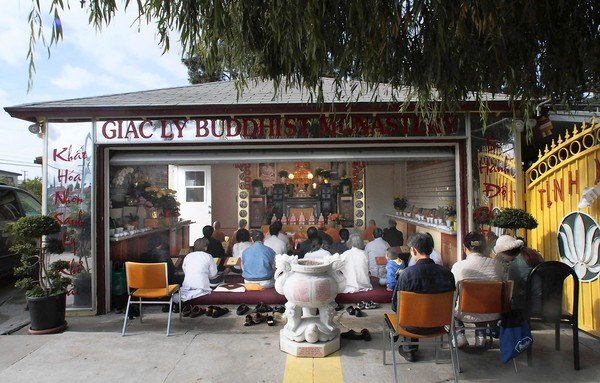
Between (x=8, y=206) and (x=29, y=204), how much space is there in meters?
1.07

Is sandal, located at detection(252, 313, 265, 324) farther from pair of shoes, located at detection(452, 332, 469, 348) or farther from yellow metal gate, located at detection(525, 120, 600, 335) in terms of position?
yellow metal gate, located at detection(525, 120, 600, 335)

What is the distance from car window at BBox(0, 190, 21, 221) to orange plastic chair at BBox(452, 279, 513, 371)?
28.9 feet

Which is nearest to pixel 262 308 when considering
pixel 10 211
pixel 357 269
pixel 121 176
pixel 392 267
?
pixel 357 269

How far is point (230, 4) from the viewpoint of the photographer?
3.29m

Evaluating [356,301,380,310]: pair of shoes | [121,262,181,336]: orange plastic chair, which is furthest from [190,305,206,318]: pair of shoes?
[356,301,380,310]: pair of shoes

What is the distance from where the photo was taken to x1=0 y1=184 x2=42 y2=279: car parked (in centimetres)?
789

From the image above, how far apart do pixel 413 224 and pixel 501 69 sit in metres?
6.28

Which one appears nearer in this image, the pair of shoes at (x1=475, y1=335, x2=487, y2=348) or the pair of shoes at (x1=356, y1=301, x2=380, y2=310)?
the pair of shoes at (x1=475, y1=335, x2=487, y2=348)

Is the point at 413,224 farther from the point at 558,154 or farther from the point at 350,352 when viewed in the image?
the point at 350,352

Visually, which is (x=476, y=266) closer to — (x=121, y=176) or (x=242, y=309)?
(x=242, y=309)

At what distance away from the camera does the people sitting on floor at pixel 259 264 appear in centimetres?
618

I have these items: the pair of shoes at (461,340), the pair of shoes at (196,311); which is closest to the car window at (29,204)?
the pair of shoes at (196,311)

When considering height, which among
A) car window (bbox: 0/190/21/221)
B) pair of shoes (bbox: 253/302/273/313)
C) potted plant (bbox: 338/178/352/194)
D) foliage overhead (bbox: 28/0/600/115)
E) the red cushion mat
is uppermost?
foliage overhead (bbox: 28/0/600/115)

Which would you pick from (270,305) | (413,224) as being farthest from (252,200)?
(270,305)
